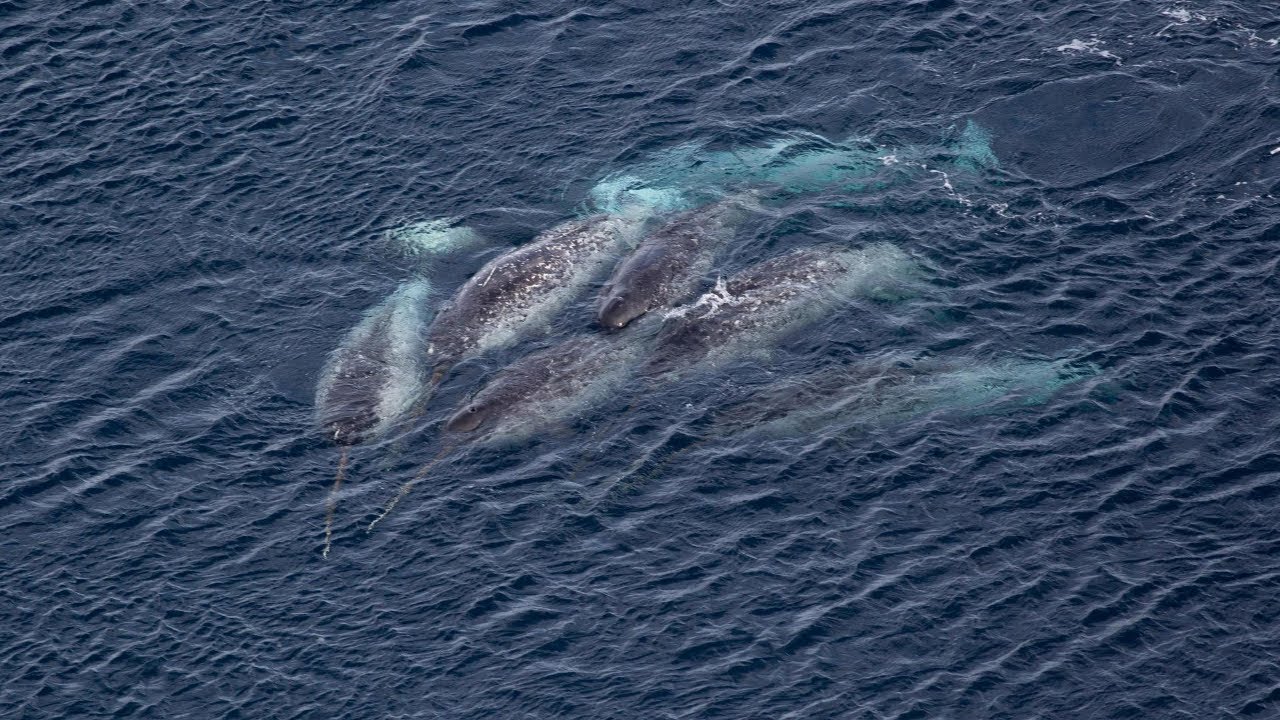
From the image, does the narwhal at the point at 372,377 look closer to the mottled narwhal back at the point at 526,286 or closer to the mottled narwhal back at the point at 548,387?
the mottled narwhal back at the point at 526,286

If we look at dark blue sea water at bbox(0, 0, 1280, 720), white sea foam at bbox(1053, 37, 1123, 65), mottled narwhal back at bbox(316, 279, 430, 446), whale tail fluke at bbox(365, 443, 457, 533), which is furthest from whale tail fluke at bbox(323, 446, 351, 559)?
white sea foam at bbox(1053, 37, 1123, 65)

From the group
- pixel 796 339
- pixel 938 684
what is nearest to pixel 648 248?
pixel 796 339

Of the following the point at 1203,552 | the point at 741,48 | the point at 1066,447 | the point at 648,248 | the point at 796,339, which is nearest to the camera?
the point at 1203,552

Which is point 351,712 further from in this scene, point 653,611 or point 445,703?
point 653,611

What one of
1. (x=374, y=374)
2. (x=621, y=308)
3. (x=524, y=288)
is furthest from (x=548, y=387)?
(x=374, y=374)

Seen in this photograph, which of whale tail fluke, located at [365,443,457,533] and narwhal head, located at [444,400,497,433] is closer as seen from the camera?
whale tail fluke, located at [365,443,457,533]

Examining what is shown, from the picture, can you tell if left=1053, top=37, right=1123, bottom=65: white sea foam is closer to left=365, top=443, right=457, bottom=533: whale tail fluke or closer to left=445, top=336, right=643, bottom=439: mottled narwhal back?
left=445, top=336, right=643, bottom=439: mottled narwhal back

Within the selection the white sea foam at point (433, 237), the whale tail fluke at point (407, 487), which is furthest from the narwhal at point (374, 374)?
the whale tail fluke at point (407, 487)
